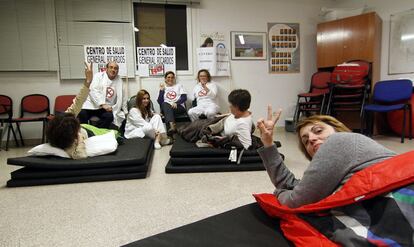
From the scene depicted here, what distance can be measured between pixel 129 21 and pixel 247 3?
220 centimetres

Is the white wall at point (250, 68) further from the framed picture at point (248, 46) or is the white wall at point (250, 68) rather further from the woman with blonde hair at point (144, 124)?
the woman with blonde hair at point (144, 124)

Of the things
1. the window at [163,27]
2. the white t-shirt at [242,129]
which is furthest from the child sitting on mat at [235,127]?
the window at [163,27]

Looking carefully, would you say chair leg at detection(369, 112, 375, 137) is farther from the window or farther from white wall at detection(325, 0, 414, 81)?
the window

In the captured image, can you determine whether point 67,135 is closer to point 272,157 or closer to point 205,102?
point 272,157

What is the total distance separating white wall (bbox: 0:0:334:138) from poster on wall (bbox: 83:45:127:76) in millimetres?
364

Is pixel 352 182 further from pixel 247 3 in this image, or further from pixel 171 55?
pixel 247 3

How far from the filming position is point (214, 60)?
189 inches

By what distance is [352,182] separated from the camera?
76 cm

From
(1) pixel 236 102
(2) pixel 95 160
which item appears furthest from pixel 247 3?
(2) pixel 95 160

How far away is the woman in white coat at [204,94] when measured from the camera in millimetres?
4367

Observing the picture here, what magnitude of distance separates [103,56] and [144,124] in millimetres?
1540

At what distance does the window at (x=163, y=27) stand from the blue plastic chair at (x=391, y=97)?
322 centimetres

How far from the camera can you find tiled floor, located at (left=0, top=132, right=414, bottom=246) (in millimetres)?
1410

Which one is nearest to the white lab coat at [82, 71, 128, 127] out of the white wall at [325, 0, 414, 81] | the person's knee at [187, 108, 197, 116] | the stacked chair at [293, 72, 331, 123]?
the person's knee at [187, 108, 197, 116]
